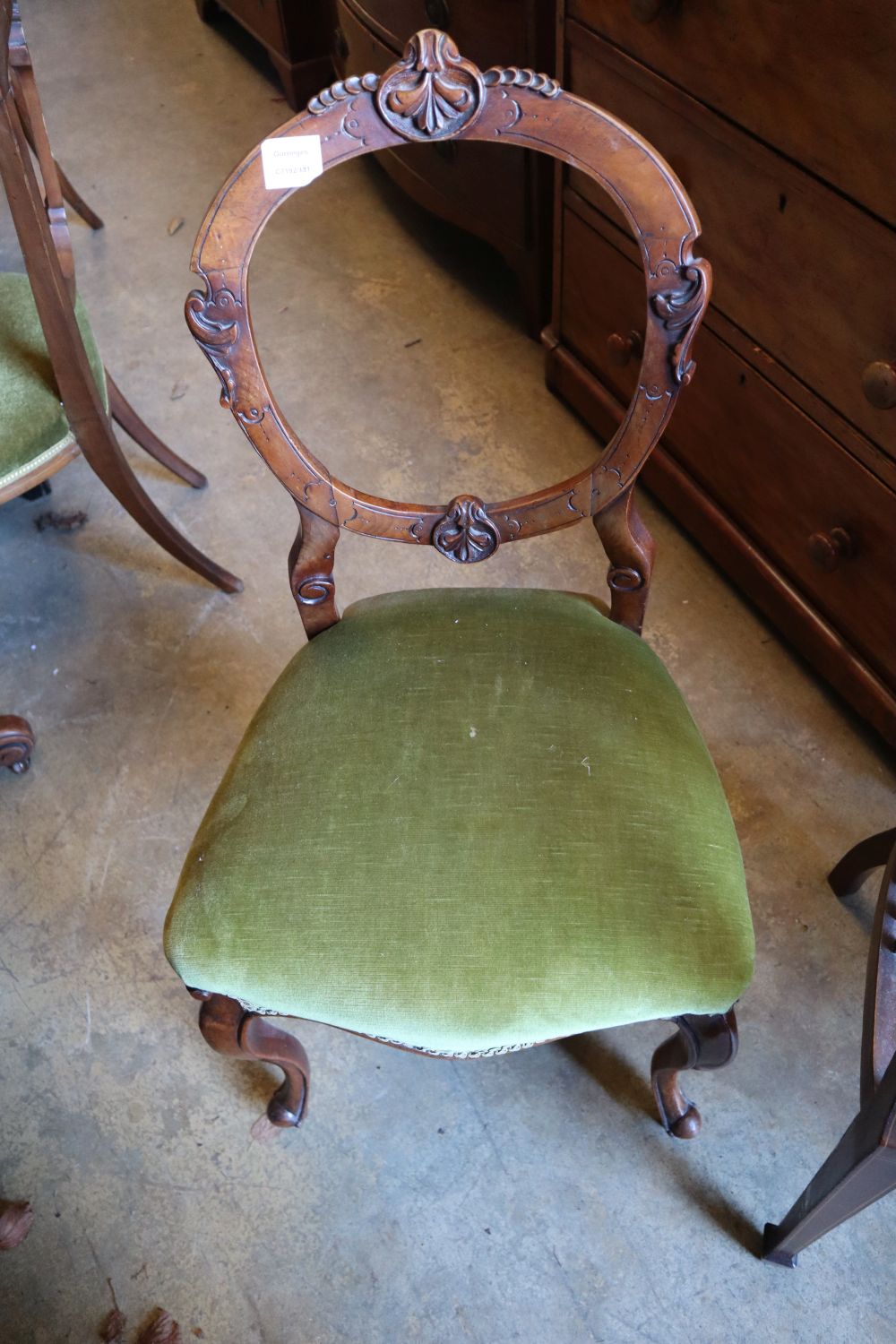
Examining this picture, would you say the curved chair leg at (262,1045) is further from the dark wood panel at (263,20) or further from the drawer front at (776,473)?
the dark wood panel at (263,20)

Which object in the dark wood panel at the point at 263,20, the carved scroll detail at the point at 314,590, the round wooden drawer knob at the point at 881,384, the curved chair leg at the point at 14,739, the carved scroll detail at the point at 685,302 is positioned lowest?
the curved chair leg at the point at 14,739

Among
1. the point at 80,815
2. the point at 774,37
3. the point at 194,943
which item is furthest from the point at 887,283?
the point at 80,815

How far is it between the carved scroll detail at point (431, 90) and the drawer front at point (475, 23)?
97 centimetres

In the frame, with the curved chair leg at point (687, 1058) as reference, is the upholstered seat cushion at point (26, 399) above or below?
above

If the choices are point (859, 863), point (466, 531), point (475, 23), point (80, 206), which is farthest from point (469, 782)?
point (80, 206)

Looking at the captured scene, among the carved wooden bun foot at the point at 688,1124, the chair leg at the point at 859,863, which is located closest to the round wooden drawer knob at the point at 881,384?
the chair leg at the point at 859,863

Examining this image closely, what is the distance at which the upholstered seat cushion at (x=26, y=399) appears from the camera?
4.05 feet

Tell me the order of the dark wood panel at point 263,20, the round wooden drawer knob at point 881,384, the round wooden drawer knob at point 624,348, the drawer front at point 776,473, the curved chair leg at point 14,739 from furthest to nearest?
the dark wood panel at point 263,20 → the round wooden drawer knob at point 624,348 → the curved chair leg at point 14,739 → the drawer front at point 776,473 → the round wooden drawer knob at point 881,384

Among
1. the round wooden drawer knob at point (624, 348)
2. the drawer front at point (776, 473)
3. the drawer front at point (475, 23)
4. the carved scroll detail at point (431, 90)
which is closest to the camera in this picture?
the carved scroll detail at point (431, 90)

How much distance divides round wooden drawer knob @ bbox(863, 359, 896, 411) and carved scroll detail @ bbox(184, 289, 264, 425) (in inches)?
26.7

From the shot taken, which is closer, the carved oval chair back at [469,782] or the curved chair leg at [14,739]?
the carved oval chair back at [469,782]

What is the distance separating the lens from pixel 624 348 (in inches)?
57.7

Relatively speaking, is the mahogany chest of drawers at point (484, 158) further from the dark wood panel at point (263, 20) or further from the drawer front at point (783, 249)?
the dark wood panel at point (263, 20)

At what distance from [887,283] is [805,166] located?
16cm
